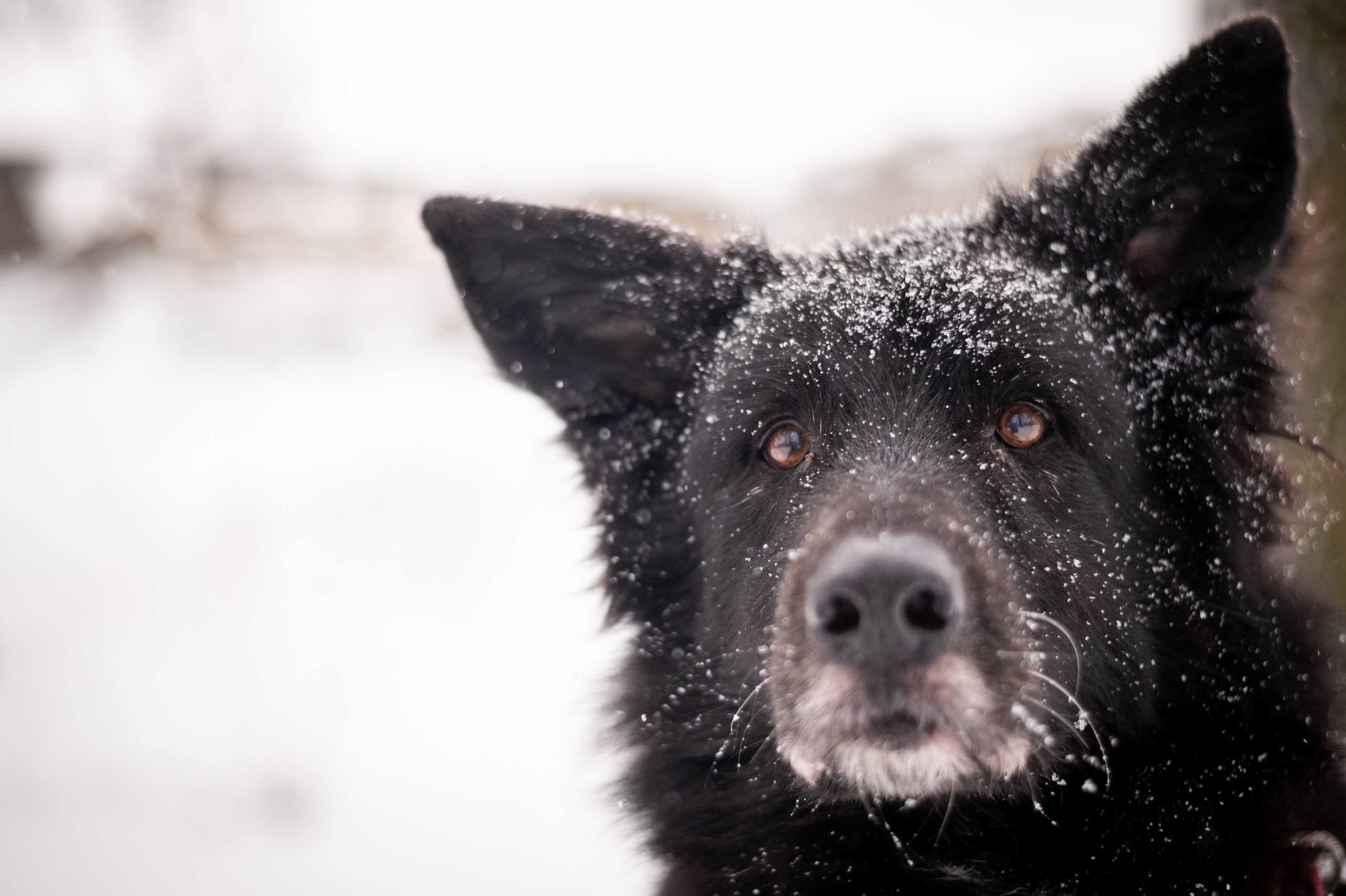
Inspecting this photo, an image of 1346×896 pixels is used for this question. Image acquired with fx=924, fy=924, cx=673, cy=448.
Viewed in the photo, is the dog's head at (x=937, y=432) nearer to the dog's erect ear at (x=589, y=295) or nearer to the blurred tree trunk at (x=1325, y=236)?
the dog's erect ear at (x=589, y=295)

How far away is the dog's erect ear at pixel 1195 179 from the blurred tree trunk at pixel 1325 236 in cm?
57

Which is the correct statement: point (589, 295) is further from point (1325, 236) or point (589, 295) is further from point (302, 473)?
point (302, 473)

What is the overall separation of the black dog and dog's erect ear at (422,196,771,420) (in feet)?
0.04

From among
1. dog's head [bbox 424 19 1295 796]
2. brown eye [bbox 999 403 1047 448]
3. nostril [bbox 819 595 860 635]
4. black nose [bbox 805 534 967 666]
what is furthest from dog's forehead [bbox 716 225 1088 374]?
nostril [bbox 819 595 860 635]

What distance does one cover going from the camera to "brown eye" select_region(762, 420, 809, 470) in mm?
2738

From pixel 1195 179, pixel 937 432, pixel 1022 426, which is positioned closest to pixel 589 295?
pixel 937 432

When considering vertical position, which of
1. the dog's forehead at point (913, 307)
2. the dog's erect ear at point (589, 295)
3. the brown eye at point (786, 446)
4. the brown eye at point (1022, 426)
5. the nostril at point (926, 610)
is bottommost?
the nostril at point (926, 610)

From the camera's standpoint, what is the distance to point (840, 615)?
1.97 metres

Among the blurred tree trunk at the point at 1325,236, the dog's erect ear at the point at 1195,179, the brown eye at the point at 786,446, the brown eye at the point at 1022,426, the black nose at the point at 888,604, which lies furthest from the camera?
the blurred tree trunk at the point at 1325,236

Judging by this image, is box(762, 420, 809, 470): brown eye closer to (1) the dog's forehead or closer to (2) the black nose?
(1) the dog's forehead

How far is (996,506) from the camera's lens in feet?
8.00

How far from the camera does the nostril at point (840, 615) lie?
1.95 m

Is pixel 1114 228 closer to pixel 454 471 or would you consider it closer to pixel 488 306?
pixel 488 306

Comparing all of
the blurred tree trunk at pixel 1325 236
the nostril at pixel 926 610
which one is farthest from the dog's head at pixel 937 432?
the blurred tree trunk at pixel 1325 236
